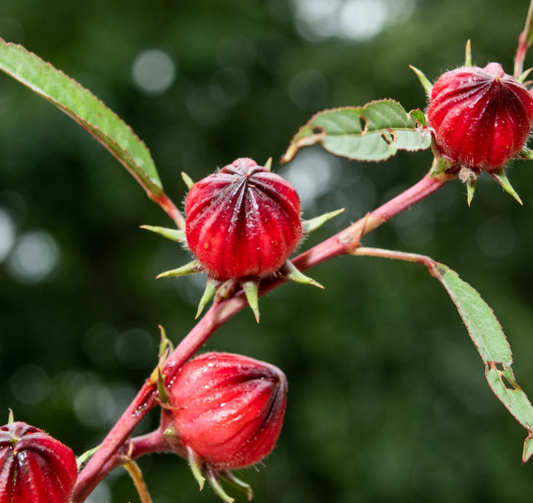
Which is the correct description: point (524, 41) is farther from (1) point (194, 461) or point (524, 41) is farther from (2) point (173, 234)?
(1) point (194, 461)

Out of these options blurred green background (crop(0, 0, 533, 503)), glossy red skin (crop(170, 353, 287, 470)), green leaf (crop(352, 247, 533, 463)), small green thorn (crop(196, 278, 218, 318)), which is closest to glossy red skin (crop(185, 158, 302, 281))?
small green thorn (crop(196, 278, 218, 318))

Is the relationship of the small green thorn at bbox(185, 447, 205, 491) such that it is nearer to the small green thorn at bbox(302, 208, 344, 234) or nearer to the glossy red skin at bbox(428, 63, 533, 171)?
the small green thorn at bbox(302, 208, 344, 234)

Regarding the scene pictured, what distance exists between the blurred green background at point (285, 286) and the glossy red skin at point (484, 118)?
605cm

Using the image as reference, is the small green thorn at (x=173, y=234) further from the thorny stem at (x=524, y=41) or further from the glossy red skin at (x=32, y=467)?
the thorny stem at (x=524, y=41)

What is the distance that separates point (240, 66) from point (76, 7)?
287 centimetres

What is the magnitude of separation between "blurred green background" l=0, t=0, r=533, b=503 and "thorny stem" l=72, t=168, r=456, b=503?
5.61 metres

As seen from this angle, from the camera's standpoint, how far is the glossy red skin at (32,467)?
3.22ft

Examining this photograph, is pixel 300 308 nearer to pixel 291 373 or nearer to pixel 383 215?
pixel 291 373

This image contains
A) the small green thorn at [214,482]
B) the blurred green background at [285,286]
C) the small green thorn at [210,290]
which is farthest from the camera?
the blurred green background at [285,286]

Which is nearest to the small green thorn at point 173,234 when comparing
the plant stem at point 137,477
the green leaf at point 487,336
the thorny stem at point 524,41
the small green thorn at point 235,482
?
the green leaf at point 487,336

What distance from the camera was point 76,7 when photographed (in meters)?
7.85

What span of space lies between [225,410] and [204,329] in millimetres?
268

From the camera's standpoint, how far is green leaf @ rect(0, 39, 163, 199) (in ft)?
4.50

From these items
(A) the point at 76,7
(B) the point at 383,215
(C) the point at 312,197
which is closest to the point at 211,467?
(B) the point at 383,215
